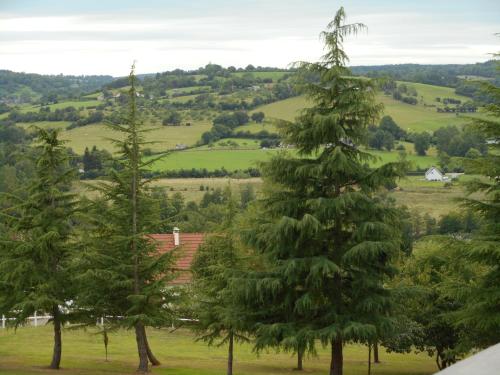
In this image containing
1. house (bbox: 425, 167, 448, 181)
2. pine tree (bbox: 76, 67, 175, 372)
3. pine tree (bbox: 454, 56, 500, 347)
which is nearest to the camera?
pine tree (bbox: 454, 56, 500, 347)

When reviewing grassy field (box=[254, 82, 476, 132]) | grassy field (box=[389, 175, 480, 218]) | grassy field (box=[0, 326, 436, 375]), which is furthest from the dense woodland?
grassy field (box=[254, 82, 476, 132])

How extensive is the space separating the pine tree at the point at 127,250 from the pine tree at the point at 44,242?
92 cm

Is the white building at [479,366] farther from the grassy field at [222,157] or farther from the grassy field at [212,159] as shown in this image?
the grassy field at [212,159]

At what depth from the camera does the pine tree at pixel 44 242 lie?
83.2 feet

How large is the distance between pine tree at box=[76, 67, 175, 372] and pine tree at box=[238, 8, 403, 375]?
5.40 m

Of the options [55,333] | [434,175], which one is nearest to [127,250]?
[55,333]

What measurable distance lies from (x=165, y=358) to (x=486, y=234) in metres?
17.5

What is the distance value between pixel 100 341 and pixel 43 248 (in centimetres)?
1287

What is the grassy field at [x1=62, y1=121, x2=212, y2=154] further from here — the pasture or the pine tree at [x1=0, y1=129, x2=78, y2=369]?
the pine tree at [x1=0, y1=129, x2=78, y2=369]

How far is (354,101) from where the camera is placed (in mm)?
20641

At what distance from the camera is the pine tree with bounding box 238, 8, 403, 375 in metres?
20.0

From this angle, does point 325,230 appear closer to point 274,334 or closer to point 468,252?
point 274,334

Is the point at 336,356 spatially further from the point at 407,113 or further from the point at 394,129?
the point at 407,113

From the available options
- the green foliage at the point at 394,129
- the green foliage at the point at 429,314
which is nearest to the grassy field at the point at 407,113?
the green foliage at the point at 394,129
